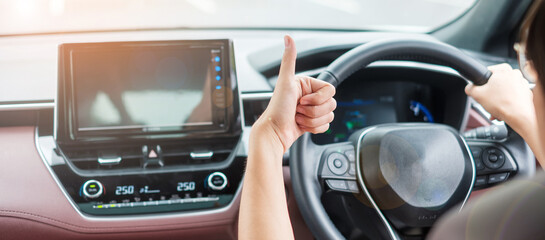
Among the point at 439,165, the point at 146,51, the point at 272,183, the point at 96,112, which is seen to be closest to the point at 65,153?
the point at 96,112

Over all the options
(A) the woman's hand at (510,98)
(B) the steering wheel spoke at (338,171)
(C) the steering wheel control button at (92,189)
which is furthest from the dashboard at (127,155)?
(A) the woman's hand at (510,98)

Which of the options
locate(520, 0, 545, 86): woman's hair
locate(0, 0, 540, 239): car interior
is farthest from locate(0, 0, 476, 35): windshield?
locate(520, 0, 545, 86): woman's hair

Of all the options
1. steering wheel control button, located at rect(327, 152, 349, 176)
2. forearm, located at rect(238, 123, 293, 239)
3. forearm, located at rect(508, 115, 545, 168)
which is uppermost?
forearm, located at rect(238, 123, 293, 239)

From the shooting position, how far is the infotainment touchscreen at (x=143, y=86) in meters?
1.35

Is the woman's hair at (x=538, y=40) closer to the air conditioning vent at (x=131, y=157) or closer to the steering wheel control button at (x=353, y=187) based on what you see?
the steering wheel control button at (x=353, y=187)

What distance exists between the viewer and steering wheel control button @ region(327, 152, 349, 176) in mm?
1218

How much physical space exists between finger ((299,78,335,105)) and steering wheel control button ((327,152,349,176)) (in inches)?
11.7

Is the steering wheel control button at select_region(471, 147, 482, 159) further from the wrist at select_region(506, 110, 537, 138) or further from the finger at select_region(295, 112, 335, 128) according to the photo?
the finger at select_region(295, 112, 335, 128)

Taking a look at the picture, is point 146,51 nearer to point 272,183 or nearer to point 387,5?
point 272,183

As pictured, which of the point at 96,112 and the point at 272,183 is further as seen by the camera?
the point at 96,112

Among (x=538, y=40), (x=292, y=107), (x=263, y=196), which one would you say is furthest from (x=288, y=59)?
(x=538, y=40)

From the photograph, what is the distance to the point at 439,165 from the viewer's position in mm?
1232

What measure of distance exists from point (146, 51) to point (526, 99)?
1043 mm

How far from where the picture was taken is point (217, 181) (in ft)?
4.69
